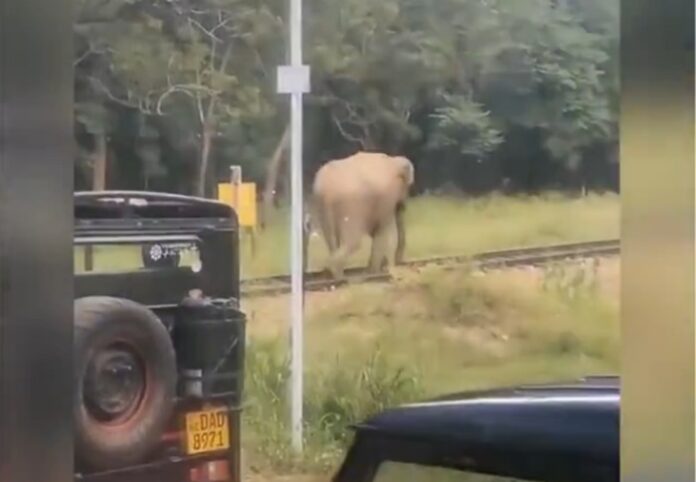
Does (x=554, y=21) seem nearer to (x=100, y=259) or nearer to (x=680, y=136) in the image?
(x=100, y=259)

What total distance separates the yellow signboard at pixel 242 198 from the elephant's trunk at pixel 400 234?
Result: 0.71ft

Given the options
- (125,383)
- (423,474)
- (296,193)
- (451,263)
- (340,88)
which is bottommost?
(423,474)

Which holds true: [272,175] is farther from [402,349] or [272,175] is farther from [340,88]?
[402,349]

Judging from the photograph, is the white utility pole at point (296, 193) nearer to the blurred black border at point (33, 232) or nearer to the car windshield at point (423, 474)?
the car windshield at point (423, 474)

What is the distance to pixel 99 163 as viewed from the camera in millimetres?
1612

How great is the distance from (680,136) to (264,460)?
3.99 ft

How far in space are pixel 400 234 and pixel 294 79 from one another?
0.93 ft

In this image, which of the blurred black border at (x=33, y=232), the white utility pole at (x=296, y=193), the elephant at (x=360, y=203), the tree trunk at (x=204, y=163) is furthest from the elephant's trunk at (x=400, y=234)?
the blurred black border at (x=33, y=232)

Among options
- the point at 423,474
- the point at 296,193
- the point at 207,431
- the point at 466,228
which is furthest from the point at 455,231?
the point at 207,431

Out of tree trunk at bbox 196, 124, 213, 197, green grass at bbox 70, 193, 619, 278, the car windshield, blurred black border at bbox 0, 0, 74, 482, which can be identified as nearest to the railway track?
green grass at bbox 70, 193, 619, 278

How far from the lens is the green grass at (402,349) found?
167 cm

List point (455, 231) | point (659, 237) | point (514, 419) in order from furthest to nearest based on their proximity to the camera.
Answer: point (455, 231), point (514, 419), point (659, 237)

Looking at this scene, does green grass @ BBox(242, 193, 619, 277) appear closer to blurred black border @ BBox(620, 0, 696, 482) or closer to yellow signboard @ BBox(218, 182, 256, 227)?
yellow signboard @ BBox(218, 182, 256, 227)

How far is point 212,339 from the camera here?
1769 mm
